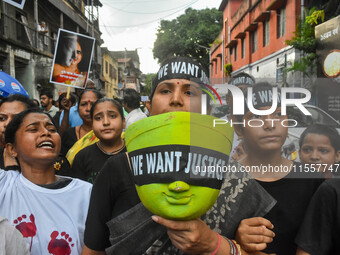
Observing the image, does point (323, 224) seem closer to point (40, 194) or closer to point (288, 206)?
point (288, 206)

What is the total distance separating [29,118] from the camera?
6.14ft

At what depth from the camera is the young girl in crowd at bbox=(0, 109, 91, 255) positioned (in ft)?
5.21

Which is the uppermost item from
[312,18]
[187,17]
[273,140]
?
[187,17]

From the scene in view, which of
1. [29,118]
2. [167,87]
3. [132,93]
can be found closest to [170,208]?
[167,87]

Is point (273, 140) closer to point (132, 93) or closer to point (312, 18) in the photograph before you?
point (132, 93)

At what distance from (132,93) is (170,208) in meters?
4.14

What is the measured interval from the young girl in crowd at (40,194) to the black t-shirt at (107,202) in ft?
1.40

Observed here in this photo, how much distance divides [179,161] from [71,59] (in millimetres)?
4261

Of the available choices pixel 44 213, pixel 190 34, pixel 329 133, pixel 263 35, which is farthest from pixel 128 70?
pixel 44 213

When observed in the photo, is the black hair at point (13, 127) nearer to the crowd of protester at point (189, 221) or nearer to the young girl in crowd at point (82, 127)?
the crowd of protester at point (189, 221)

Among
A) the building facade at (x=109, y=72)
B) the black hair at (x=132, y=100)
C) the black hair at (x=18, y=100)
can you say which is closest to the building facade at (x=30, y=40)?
the black hair at (x=132, y=100)

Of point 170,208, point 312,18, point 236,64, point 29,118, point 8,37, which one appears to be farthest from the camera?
point 236,64

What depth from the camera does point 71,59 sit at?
4.68 meters

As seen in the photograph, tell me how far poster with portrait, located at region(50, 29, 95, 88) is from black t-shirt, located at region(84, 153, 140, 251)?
140 inches
